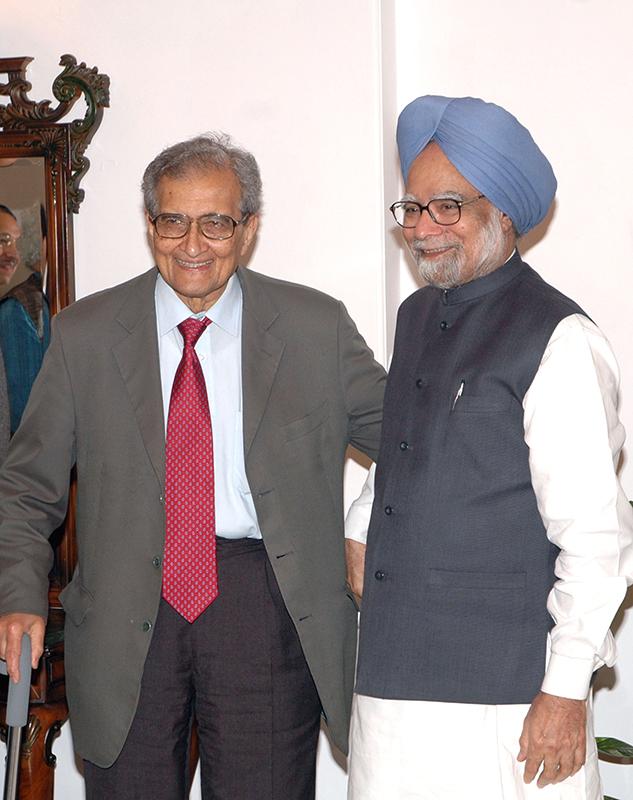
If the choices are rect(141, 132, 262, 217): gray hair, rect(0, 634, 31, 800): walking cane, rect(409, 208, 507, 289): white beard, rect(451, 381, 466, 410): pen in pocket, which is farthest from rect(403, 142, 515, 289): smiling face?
rect(0, 634, 31, 800): walking cane

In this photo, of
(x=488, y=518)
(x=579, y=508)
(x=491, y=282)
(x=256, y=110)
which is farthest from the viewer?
(x=256, y=110)

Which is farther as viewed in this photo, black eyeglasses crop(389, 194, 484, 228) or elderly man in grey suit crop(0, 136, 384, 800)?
elderly man in grey suit crop(0, 136, 384, 800)

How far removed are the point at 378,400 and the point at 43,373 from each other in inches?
26.6

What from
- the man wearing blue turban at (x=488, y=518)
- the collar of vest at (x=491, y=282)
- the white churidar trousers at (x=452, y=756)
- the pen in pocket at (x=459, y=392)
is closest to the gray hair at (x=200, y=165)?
the man wearing blue turban at (x=488, y=518)

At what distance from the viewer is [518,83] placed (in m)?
2.97

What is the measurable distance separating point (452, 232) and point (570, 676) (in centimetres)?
77

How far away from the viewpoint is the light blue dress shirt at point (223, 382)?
7.38 ft

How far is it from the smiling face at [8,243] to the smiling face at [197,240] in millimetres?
856

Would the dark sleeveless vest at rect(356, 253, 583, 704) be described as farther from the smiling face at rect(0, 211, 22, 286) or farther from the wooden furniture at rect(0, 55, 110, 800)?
the smiling face at rect(0, 211, 22, 286)

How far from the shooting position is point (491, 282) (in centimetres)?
207

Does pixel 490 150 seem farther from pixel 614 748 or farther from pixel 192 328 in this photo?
pixel 614 748

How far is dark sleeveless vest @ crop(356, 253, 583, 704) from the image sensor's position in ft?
6.44

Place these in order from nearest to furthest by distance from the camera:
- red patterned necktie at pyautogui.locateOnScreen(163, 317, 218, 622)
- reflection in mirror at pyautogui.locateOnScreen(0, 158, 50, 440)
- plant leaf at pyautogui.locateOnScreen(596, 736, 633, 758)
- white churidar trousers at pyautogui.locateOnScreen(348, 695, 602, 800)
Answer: white churidar trousers at pyautogui.locateOnScreen(348, 695, 602, 800) < red patterned necktie at pyautogui.locateOnScreen(163, 317, 218, 622) < plant leaf at pyautogui.locateOnScreen(596, 736, 633, 758) < reflection in mirror at pyautogui.locateOnScreen(0, 158, 50, 440)

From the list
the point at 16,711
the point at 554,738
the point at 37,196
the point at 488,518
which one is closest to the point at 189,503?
the point at 16,711
